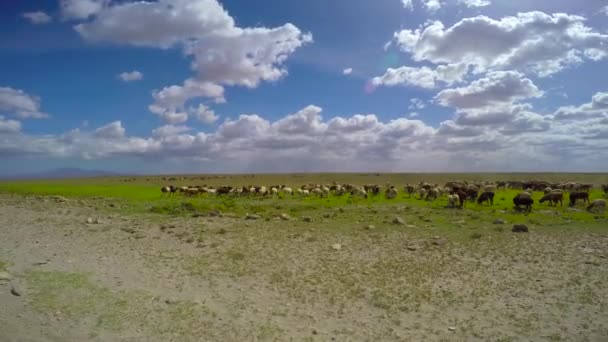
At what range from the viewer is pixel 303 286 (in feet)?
40.5

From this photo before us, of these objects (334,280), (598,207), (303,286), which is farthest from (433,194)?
(303,286)

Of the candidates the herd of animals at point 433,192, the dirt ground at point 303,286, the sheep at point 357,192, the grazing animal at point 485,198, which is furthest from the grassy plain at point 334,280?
the sheep at point 357,192

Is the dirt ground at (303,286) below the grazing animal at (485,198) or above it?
below

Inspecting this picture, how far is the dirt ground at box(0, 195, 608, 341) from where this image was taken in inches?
371

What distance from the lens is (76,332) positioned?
9.16 meters

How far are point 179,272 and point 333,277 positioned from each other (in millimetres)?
5246

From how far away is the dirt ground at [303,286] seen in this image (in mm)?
9422

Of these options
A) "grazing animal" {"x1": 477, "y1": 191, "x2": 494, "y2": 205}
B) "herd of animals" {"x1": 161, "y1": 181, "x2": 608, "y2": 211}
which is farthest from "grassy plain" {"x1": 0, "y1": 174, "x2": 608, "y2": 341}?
"herd of animals" {"x1": 161, "y1": 181, "x2": 608, "y2": 211}

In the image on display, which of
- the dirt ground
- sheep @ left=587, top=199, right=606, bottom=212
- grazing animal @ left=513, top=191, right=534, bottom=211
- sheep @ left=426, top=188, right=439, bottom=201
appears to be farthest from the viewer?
sheep @ left=426, top=188, right=439, bottom=201

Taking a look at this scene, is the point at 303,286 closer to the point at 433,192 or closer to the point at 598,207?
the point at 598,207

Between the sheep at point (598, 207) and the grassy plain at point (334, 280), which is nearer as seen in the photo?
the grassy plain at point (334, 280)

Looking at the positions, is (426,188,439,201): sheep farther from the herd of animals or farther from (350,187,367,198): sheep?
(350,187,367,198): sheep

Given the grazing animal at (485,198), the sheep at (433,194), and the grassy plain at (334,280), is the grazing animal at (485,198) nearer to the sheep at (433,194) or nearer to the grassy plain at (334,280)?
the sheep at (433,194)

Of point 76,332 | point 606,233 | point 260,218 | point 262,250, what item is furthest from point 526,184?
point 76,332
